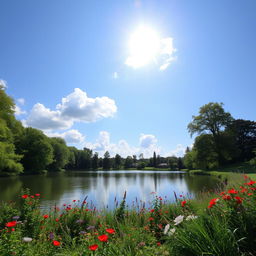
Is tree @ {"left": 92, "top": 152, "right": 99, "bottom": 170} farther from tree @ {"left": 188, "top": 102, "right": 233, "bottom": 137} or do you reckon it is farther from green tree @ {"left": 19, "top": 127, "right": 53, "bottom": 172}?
tree @ {"left": 188, "top": 102, "right": 233, "bottom": 137}

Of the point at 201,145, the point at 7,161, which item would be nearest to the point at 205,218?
the point at 7,161

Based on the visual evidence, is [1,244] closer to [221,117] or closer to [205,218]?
[205,218]

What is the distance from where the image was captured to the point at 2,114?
78.0 feet

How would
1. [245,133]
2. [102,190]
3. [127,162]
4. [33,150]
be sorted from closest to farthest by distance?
[102,190], [33,150], [245,133], [127,162]

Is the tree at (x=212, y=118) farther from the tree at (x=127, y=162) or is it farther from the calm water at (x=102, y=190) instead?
the tree at (x=127, y=162)

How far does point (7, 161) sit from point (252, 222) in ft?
88.2

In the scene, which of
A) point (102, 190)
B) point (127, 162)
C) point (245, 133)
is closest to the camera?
point (102, 190)

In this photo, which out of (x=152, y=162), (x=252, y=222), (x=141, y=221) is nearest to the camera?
(x=252, y=222)

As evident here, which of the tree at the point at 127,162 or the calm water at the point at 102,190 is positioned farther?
the tree at the point at 127,162

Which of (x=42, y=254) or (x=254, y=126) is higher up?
(x=254, y=126)

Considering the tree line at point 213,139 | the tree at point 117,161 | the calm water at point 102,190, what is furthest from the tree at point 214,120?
the tree at point 117,161

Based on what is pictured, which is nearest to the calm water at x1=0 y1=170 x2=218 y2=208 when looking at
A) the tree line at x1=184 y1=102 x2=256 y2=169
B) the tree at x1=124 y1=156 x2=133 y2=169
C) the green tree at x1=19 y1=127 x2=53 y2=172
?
the tree line at x1=184 y1=102 x2=256 y2=169

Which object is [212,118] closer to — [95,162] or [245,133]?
[245,133]

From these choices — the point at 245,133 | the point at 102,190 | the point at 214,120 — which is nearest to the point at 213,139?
the point at 214,120
